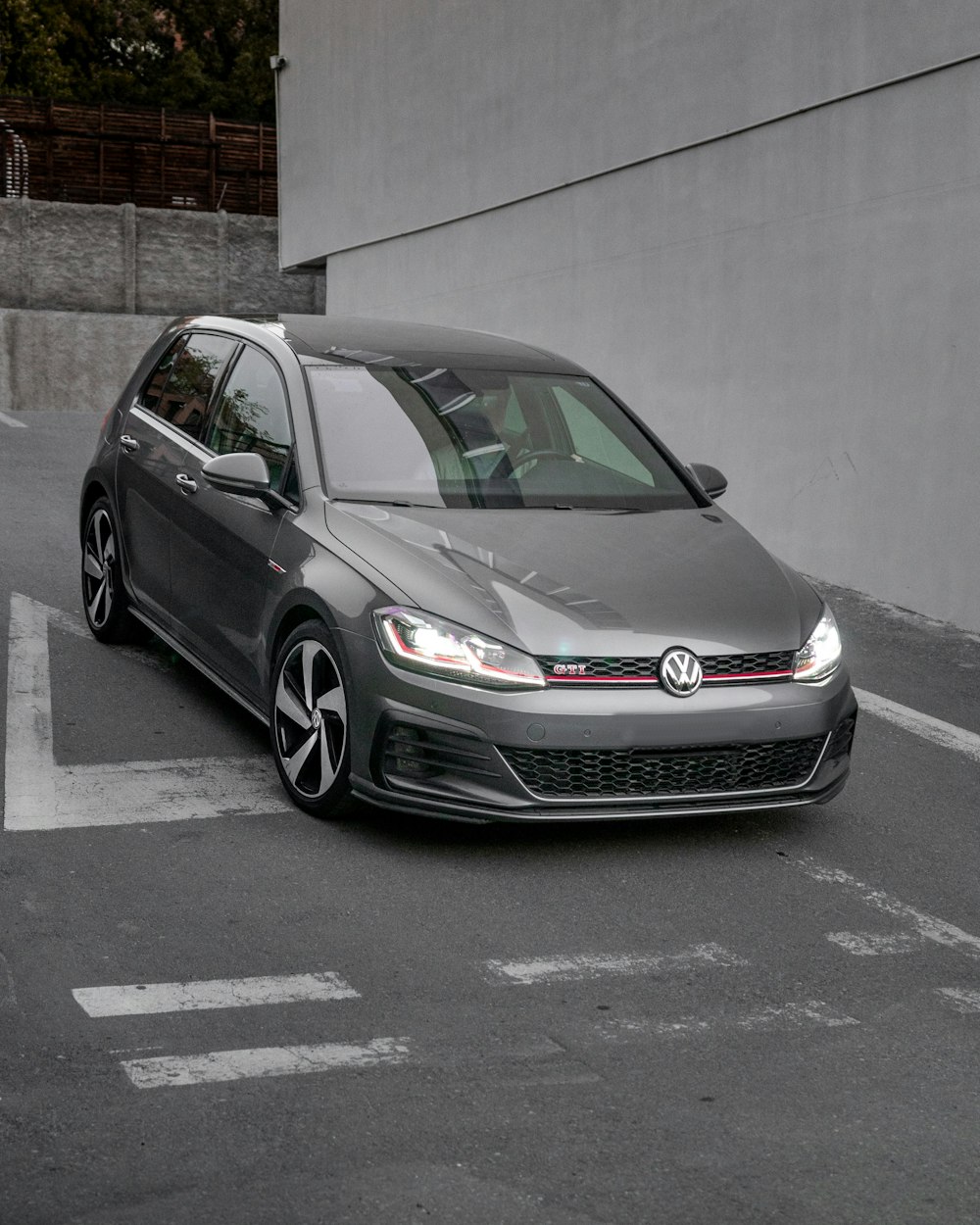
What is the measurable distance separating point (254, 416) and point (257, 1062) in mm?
3340

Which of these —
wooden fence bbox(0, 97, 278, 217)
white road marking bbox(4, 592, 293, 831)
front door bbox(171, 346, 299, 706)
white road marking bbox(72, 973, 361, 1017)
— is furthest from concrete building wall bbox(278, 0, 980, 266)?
wooden fence bbox(0, 97, 278, 217)

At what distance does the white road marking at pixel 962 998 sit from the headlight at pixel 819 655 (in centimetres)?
127

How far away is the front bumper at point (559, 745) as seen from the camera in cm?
503

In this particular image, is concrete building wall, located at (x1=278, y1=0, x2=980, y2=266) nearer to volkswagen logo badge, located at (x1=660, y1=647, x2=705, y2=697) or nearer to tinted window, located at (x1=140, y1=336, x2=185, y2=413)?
tinted window, located at (x1=140, y1=336, x2=185, y2=413)

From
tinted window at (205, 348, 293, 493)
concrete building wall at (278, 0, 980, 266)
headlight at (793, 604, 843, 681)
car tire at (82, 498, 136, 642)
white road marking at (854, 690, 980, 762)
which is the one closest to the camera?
headlight at (793, 604, 843, 681)

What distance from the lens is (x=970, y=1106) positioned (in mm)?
3734

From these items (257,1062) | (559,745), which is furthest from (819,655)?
(257,1062)

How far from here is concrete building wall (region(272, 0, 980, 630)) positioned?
9.80 m

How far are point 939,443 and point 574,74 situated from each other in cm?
606

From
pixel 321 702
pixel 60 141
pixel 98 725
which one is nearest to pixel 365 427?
pixel 321 702

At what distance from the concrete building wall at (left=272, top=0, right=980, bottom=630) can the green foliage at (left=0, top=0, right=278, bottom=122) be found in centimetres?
4099

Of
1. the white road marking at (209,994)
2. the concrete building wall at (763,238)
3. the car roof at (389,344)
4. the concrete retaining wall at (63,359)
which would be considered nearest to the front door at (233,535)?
the car roof at (389,344)

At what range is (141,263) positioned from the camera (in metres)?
25.3

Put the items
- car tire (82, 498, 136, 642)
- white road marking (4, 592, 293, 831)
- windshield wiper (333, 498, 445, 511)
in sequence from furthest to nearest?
car tire (82, 498, 136, 642), windshield wiper (333, 498, 445, 511), white road marking (4, 592, 293, 831)
